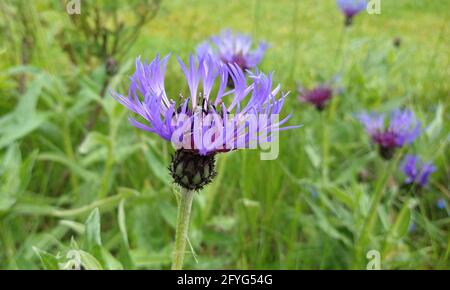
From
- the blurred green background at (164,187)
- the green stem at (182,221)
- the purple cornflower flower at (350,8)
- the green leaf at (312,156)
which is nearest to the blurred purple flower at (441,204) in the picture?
the blurred green background at (164,187)

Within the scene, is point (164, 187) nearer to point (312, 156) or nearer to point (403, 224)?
point (312, 156)

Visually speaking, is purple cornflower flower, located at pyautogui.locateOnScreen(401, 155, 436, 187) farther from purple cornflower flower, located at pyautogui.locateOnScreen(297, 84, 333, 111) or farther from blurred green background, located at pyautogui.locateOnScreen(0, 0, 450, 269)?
purple cornflower flower, located at pyautogui.locateOnScreen(297, 84, 333, 111)

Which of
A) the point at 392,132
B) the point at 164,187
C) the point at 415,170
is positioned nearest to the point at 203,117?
the point at 164,187

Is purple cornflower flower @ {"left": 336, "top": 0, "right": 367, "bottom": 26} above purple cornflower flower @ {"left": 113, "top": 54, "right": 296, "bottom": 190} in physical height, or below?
above

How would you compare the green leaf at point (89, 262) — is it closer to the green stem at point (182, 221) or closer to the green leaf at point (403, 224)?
the green stem at point (182, 221)

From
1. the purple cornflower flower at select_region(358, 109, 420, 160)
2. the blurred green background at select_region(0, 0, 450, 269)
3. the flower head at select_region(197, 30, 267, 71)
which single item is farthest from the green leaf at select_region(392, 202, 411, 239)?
the flower head at select_region(197, 30, 267, 71)
